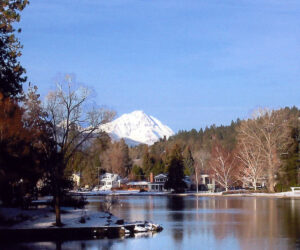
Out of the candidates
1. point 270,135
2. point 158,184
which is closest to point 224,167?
point 270,135

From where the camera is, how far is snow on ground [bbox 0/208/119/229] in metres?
28.9

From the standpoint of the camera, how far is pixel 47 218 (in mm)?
30766

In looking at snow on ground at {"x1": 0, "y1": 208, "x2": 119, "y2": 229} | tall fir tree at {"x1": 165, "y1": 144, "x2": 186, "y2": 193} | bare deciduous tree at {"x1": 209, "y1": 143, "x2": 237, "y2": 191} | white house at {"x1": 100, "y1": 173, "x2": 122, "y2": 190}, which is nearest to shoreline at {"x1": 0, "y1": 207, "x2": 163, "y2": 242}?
snow on ground at {"x1": 0, "y1": 208, "x2": 119, "y2": 229}

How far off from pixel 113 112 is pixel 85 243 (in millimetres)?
11213

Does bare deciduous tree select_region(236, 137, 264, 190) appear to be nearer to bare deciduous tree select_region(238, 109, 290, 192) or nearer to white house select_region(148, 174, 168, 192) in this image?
bare deciduous tree select_region(238, 109, 290, 192)

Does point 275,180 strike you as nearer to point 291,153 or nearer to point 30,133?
point 291,153

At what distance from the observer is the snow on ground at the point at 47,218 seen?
28.9 m

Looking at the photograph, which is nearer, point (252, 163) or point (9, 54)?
point (9, 54)

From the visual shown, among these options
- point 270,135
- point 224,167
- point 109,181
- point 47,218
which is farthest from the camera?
point 109,181

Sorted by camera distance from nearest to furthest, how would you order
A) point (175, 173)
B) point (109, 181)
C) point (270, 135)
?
point (270, 135) → point (175, 173) → point (109, 181)

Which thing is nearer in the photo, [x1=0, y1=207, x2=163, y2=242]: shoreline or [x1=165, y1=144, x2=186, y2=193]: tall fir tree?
[x1=0, y1=207, x2=163, y2=242]: shoreline

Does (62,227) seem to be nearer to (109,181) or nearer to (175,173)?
(175,173)

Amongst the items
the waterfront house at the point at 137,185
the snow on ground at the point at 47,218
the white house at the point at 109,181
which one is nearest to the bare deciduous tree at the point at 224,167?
the waterfront house at the point at 137,185

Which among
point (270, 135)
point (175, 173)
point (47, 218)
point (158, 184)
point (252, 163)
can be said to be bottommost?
point (47, 218)
